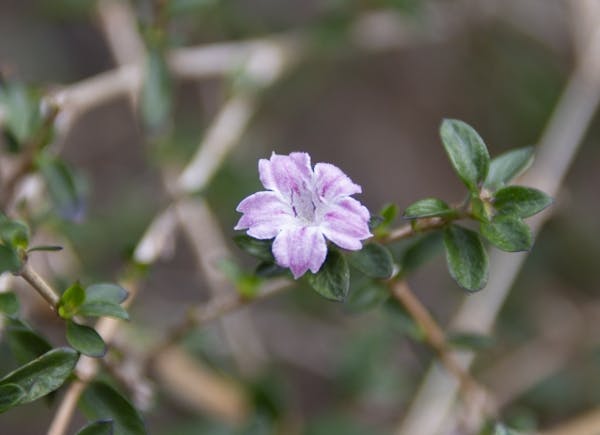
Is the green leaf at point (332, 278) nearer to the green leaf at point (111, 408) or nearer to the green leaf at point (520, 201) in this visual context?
the green leaf at point (520, 201)

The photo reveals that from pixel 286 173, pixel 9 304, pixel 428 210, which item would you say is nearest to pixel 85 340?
pixel 9 304

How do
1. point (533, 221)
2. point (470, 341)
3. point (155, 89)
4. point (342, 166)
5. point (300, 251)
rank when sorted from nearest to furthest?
point (300, 251)
point (470, 341)
point (155, 89)
point (533, 221)
point (342, 166)

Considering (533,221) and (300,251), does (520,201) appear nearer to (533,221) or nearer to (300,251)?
(300,251)

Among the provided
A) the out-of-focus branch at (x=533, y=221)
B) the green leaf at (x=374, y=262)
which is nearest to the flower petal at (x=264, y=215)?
the green leaf at (x=374, y=262)

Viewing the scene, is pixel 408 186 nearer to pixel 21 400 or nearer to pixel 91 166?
pixel 91 166

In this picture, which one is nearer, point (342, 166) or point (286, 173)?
point (286, 173)

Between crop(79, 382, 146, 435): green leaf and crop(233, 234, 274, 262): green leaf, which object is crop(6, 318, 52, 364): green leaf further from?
crop(233, 234, 274, 262): green leaf

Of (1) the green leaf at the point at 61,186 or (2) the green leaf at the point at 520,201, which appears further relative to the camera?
(1) the green leaf at the point at 61,186

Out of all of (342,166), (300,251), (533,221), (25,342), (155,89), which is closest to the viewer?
(300,251)
